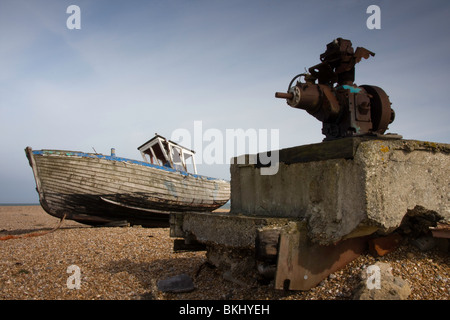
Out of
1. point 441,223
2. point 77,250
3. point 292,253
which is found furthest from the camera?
point 77,250

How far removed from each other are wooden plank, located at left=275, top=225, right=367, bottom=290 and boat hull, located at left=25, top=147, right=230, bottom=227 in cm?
836

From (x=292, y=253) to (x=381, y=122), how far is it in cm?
190

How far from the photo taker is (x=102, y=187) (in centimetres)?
1034

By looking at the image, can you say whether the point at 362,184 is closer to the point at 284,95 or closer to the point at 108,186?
the point at 284,95

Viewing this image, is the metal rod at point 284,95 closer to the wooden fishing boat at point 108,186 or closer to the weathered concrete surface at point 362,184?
the weathered concrete surface at point 362,184

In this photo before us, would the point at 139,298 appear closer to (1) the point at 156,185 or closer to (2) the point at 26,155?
(1) the point at 156,185

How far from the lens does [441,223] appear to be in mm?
3219

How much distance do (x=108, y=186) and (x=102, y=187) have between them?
7.0 inches

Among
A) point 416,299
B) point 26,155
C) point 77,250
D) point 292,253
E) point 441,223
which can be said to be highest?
point 26,155

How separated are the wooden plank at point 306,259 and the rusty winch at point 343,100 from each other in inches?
48.8

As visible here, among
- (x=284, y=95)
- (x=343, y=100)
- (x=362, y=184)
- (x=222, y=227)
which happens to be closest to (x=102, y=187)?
(x=222, y=227)

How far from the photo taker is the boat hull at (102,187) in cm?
1009

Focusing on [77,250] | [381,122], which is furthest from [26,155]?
[381,122]
